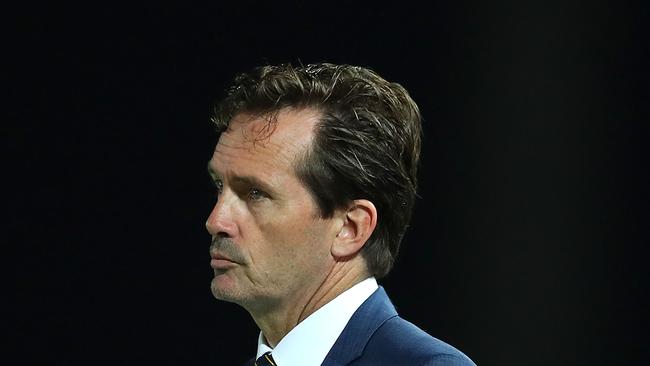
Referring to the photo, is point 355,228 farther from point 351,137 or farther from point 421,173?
point 421,173

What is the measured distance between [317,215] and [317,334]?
199mm

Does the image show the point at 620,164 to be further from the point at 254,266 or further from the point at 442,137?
the point at 254,266

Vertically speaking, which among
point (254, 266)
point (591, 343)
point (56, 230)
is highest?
point (254, 266)

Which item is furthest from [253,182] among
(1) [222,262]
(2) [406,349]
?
(2) [406,349]

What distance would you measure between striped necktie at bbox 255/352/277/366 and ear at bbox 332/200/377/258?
207 mm

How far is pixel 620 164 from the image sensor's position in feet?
10.3

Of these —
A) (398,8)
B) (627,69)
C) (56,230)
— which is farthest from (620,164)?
(56,230)

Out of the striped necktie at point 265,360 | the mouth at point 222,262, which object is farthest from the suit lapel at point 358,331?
the mouth at point 222,262

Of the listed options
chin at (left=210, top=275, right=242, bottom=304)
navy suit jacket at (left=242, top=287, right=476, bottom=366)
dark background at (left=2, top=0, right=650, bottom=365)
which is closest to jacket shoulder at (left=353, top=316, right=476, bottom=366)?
navy suit jacket at (left=242, top=287, right=476, bottom=366)

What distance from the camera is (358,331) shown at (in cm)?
214

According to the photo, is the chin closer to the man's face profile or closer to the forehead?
the man's face profile

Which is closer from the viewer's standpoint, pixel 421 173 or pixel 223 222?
pixel 223 222

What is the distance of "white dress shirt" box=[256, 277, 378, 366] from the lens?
216 centimetres

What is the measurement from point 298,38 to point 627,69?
0.89 m
